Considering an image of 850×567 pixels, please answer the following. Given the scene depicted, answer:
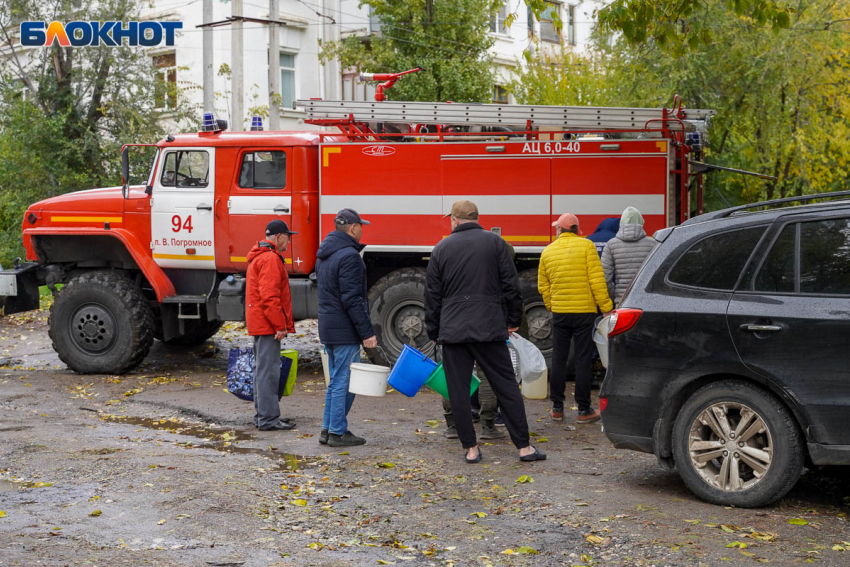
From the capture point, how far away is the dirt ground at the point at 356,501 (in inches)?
198

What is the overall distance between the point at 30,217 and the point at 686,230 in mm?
8467

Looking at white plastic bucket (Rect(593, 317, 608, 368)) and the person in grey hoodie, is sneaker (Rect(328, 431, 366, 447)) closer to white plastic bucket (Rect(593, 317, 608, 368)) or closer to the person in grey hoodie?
white plastic bucket (Rect(593, 317, 608, 368))

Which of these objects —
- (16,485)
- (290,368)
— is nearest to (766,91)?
(290,368)

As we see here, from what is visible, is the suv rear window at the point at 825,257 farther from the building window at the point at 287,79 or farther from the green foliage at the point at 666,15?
the building window at the point at 287,79

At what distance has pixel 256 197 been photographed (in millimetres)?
11180

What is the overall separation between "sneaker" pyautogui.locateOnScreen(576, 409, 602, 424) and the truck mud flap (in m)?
6.93

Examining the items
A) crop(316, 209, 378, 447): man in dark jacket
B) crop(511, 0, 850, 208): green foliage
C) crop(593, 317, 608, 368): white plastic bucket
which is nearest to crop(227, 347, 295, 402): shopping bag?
crop(316, 209, 378, 447): man in dark jacket

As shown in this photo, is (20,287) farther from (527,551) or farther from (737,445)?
(737,445)

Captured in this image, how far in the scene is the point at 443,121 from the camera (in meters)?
10.8

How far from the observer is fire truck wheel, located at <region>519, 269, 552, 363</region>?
10711 mm

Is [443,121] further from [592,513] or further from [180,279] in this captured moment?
[592,513]

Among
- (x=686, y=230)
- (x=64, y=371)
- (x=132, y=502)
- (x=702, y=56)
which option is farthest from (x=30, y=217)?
(x=702, y=56)

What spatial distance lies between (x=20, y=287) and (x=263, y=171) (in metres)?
3.32

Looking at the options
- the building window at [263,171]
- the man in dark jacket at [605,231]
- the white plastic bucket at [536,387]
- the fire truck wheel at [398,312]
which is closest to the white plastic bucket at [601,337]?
the white plastic bucket at [536,387]
